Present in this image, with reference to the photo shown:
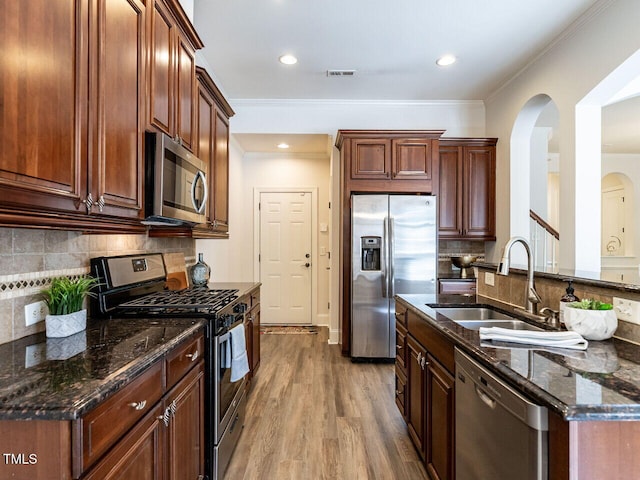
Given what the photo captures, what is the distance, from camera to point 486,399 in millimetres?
1202

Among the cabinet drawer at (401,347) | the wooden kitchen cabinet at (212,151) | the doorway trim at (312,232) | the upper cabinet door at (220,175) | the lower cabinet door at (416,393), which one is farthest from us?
the doorway trim at (312,232)

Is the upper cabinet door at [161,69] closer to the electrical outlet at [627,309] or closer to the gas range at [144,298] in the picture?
the gas range at [144,298]

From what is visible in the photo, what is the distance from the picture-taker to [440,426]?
1688 mm

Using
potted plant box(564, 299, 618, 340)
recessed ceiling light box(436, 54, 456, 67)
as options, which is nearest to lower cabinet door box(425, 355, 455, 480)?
potted plant box(564, 299, 618, 340)

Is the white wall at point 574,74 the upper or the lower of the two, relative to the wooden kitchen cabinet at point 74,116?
upper

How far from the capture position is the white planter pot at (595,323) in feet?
4.40

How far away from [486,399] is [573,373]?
0.91 feet

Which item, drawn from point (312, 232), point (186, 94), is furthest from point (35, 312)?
point (312, 232)

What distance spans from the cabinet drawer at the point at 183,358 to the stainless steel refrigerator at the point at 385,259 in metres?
2.28

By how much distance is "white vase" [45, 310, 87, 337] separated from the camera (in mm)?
1430

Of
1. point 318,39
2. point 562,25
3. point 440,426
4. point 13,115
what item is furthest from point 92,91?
point 562,25

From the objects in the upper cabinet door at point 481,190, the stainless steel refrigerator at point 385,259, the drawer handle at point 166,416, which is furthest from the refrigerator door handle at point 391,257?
the drawer handle at point 166,416

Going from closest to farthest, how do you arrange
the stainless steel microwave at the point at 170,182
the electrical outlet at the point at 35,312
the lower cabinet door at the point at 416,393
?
1. the electrical outlet at the point at 35,312
2. the stainless steel microwave at the point at 170,182
3. the lower cabinet door at the point at 416,393

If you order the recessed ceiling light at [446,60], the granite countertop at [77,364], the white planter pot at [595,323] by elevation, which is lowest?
the granite countertop at [77,364]
